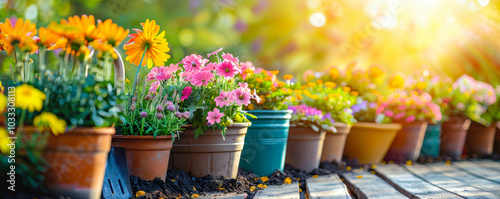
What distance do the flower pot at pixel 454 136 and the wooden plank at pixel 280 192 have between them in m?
2.45

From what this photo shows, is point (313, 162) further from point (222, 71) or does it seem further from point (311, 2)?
point (311, 2)

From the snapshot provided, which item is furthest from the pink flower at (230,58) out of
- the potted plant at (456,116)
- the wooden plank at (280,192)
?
the potted plant at (456,116)

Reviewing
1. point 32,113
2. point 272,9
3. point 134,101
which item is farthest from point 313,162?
point 272,9

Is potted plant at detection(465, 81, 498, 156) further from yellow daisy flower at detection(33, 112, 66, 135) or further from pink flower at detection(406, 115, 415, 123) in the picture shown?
yellow daisy flower at detection(33, 112, 66, 135)

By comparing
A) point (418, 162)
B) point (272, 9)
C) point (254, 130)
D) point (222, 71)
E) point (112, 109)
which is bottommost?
point (418, 162)

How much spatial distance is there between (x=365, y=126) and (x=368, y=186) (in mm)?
1188

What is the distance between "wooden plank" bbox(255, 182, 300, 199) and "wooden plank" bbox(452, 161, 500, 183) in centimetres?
136

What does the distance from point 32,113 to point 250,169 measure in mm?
1530

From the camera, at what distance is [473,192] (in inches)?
89.8

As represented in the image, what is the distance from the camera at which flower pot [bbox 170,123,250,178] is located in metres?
2.22

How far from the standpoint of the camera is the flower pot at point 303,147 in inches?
115

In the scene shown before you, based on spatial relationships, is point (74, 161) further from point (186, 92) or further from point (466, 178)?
point (466, 178)

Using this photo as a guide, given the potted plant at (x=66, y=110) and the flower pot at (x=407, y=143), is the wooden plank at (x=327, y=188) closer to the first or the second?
the potted plant at (x=66, y=110)

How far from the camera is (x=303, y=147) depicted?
2932 mm
